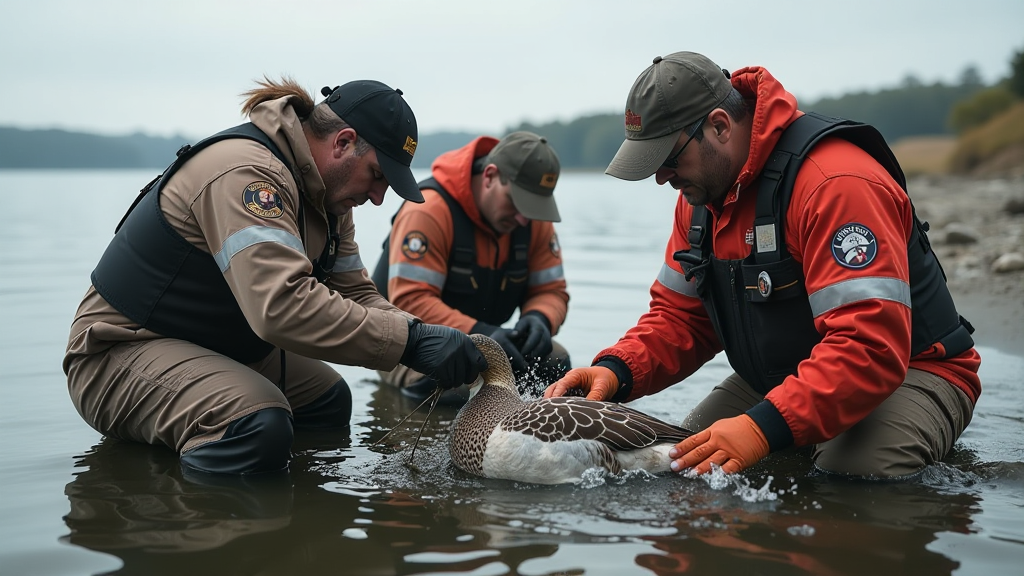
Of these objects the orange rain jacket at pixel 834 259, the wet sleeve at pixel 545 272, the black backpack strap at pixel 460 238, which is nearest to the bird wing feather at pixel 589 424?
the orange rain jacket at pixel 834 259

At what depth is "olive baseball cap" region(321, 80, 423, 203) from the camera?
4.65m

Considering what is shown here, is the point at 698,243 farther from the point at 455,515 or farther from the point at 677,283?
the point at 455,515

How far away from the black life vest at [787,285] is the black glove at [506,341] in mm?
1773

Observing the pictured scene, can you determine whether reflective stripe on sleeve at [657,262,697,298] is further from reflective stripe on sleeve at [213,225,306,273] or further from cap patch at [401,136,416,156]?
reflective stripe on sleeve at [213,225,306,273]

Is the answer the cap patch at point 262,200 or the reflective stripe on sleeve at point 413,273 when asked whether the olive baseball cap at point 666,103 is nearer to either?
the cap patch at point 262,200

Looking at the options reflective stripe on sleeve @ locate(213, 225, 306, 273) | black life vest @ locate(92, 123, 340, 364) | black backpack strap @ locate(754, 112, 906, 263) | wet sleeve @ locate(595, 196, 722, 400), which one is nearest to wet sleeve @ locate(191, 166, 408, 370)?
reflective stripe on sleeve @ locate(213, 225, 306, 273)

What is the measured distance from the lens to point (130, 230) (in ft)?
15.3

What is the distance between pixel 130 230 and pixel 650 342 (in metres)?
2.83

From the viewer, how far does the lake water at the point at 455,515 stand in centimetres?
337

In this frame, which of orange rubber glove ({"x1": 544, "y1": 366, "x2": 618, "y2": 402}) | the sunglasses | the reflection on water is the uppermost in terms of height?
the sunglasses

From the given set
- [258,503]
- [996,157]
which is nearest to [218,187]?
[258,503]

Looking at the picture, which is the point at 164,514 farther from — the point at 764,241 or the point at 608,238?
the point at 608,238

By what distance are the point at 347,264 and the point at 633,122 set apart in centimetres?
207

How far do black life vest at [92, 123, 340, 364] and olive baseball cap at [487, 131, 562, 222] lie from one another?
2.08 m
